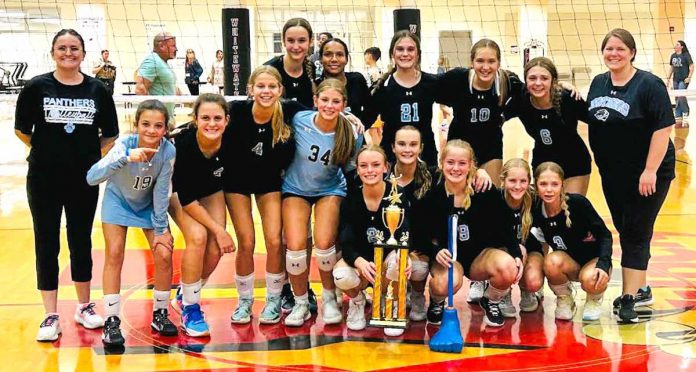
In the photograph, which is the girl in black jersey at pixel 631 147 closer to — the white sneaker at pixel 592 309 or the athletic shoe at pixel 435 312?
the white sneaker at pixel 592 309

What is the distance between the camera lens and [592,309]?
4023 millimetres

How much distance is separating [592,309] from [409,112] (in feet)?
4.49

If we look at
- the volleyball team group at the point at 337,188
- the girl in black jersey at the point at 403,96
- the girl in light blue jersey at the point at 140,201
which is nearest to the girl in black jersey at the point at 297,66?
the volleyball team group at the point at 337,188

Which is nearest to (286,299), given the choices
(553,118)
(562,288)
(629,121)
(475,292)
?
(475,292)

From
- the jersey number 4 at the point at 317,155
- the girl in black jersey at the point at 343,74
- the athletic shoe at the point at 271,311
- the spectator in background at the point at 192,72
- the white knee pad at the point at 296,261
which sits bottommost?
the athletic shoe at the point at 271,311

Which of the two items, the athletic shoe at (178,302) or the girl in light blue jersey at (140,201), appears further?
the athletic shoe at (178,302)

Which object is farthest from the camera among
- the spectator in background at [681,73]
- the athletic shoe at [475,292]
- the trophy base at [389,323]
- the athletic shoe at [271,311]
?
the spectator in background at [681,73]

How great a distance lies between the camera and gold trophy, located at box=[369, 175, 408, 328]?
372cm

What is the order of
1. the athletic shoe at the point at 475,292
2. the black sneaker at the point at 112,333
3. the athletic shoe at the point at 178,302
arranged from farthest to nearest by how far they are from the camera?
1. the athletic shoe at the point at 475,292
2. the athletic shoe at the point at 178,302
3. the black sneaker at the point at 112,333

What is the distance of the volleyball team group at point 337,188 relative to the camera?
3732 mm

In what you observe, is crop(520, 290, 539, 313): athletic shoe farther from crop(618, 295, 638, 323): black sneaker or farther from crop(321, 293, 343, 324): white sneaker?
crop(321, 293, 343, 324): white sneaker

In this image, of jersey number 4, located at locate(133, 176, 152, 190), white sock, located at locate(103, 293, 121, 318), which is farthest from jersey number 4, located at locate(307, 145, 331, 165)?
white sock, located at locate(103, 293, 121, 318)

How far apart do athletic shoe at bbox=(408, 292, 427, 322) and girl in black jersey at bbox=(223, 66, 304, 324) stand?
2.23 ft

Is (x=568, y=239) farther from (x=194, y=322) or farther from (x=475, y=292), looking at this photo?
(x=194, y=322)
